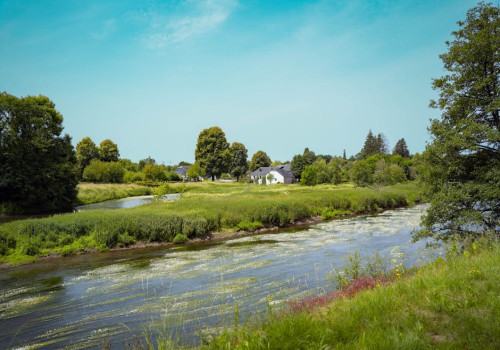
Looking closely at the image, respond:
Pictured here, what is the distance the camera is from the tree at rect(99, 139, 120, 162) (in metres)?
94.2

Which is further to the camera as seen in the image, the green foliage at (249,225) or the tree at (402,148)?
the tree at (402,148)

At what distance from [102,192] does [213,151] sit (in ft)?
140

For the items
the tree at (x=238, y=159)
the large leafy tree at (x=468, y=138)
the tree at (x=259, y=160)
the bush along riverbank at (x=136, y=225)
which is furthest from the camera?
the tree at (x=259, y=160)

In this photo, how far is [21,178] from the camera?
118ft

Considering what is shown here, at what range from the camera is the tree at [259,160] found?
130 m

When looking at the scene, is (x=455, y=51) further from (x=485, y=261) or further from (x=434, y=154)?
(x=485, y=261)

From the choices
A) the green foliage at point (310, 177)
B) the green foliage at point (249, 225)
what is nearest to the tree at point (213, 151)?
the green foliage at point (310, 177)

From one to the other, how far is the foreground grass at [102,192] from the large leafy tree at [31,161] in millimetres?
6706

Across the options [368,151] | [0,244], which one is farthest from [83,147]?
[368,151]

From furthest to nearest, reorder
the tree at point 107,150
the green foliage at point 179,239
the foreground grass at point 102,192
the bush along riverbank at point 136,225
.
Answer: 1. the tree at point 107,150
2. the foreground grass at point 102,192
3. the green foliage at point 179,239
4. the bush along riverbank at point 136,225

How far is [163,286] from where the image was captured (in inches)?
464

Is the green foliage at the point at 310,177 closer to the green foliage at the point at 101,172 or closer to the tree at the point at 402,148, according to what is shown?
the green foliage at the point at 101,172

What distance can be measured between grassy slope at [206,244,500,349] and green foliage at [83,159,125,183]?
78.9m

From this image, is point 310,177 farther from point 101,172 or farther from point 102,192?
point 101,172
